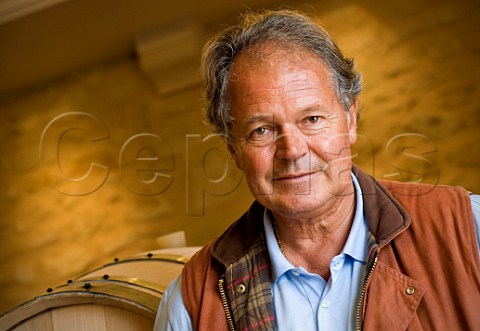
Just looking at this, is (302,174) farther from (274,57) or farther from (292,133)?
(274,57)

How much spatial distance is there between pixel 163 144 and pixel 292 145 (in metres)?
3.73

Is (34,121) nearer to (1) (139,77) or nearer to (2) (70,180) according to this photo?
(2) (70,180)

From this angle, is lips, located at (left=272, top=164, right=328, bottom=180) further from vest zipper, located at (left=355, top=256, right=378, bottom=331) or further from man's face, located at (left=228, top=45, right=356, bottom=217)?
vest zipper, located at (left=355, top=256, right=378, bottom=331)

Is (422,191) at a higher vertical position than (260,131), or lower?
lower

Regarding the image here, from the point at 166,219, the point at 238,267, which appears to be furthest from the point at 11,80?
the point at 238,267

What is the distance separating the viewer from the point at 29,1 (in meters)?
4.43

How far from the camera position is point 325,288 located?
1763mm

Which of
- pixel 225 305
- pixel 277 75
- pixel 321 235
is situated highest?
pixel 277 75

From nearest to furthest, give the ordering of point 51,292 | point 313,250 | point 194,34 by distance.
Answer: point 313,250 → point 51,292 → point 194,34

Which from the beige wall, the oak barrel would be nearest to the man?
the oak barrel

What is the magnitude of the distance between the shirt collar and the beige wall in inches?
112

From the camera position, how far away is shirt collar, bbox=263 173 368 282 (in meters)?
1.76

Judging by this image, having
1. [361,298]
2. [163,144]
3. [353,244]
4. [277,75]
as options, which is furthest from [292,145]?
[163,144]

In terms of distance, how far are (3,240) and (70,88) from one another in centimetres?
132
